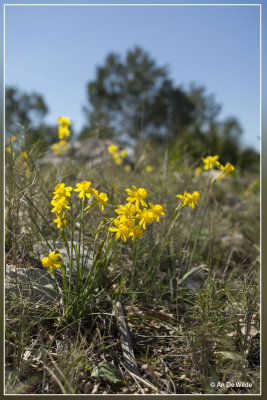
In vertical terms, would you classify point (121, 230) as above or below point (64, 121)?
→ below

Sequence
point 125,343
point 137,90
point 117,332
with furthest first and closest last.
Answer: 1. point 137,90
2. point 117,332
3. point 125,343

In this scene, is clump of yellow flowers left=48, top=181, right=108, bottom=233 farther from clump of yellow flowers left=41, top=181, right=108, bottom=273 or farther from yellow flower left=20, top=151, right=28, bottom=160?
yellow flower left=20, top=151, right=28, bottom=160

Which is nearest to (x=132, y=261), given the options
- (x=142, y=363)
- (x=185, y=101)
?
(x=142, y=363)

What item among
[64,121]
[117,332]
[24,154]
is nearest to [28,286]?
[117,332]

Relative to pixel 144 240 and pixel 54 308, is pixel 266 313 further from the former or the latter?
pixel 54 308

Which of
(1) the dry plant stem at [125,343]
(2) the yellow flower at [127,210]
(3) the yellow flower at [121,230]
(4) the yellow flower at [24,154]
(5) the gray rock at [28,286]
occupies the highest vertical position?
(4) the yellow flower at [24,154]

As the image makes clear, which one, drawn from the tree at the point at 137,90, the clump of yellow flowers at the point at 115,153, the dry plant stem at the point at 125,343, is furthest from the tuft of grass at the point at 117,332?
the tree at the point at 137,90

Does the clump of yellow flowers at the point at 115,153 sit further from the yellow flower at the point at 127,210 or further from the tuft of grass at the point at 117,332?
the yellow flower at the point at 127,210

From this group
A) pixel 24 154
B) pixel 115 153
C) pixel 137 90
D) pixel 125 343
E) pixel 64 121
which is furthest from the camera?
pixel 137 90

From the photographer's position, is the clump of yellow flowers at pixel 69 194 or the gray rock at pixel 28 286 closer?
the clump of yellow flowers at pixel 69 194

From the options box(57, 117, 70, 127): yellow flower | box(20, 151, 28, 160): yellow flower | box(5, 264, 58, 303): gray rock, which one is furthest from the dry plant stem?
box(57, 117, 70, 127): yellow flower

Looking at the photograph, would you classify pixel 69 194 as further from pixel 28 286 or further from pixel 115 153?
pixel 115 153

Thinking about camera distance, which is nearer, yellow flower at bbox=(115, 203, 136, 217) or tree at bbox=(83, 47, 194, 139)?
yellow flower at bbox=(115, 203, 136, 217)

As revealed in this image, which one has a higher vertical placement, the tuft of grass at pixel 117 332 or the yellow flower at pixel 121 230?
the yellow flower at pixel 121 230
